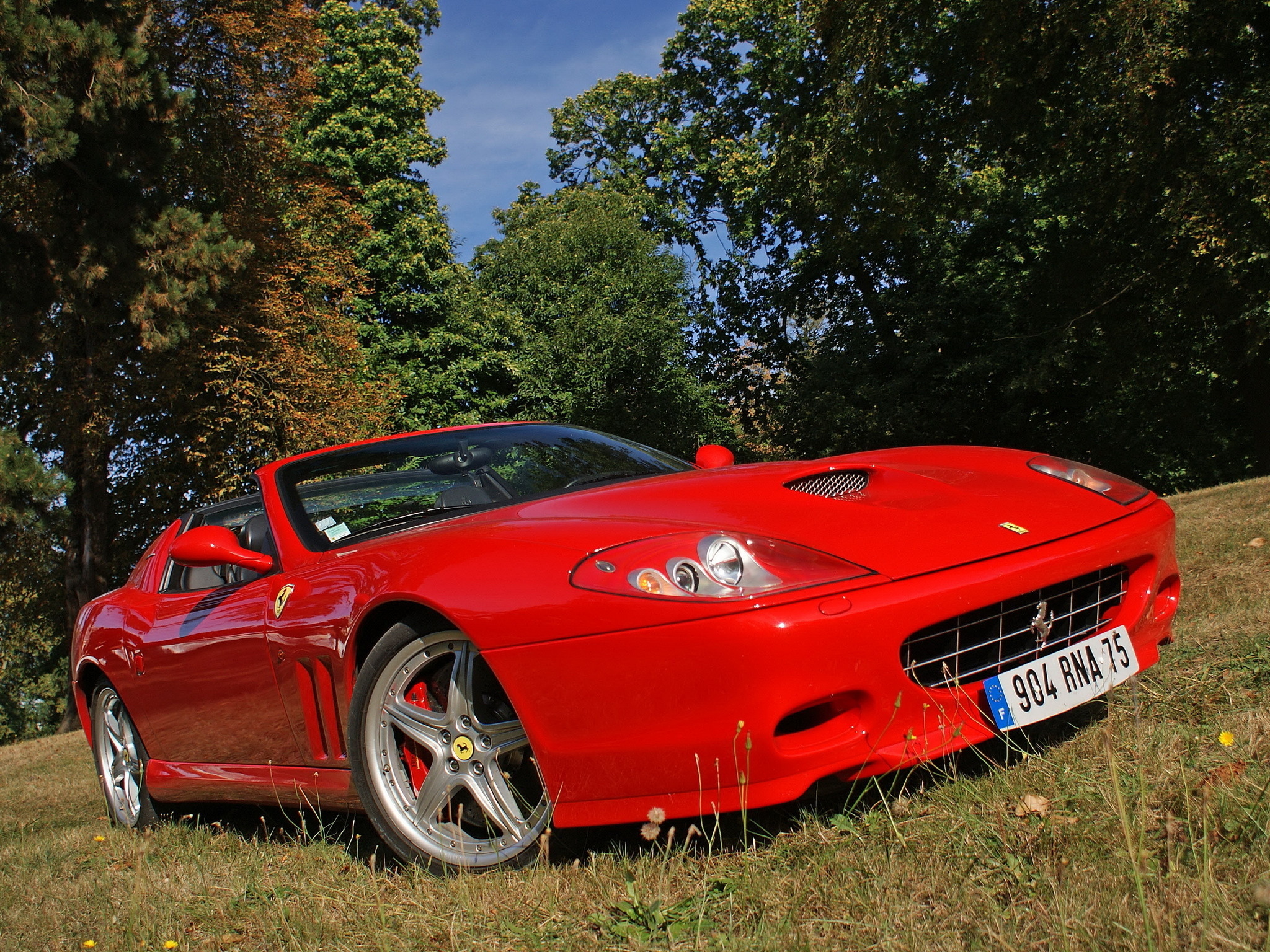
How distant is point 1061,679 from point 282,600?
2.23m

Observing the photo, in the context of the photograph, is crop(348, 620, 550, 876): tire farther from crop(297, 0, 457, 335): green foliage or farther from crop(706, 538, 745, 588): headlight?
crop(297, 0, 457, 335): green foliage

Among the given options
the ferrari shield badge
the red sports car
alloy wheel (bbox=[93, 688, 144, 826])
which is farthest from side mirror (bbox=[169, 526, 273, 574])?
alloy wheel (bbox=[93, 688, 144, 826])

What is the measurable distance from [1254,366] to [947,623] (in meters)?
18.2

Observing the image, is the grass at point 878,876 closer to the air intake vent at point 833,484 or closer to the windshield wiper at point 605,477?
the air intake vent at point 833,484

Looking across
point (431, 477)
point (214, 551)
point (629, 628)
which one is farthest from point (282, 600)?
point (629, 628)

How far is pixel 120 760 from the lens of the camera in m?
4.46

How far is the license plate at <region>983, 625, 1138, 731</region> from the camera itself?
93.9 inches

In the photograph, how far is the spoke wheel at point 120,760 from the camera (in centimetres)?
423

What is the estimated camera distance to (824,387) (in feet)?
90.2

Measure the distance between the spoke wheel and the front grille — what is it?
323 cm

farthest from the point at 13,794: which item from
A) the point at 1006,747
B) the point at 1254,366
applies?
the point at 1254,366

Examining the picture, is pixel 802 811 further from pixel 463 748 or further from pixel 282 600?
pixel 282 600

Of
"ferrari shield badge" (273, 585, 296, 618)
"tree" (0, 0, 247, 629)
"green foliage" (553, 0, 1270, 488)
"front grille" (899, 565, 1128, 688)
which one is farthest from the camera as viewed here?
"tree" (0, 0, 247, 629)

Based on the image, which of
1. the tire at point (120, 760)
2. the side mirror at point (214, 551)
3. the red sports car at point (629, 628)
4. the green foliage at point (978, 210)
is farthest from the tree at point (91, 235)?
the red sports car at point (629, 628)
